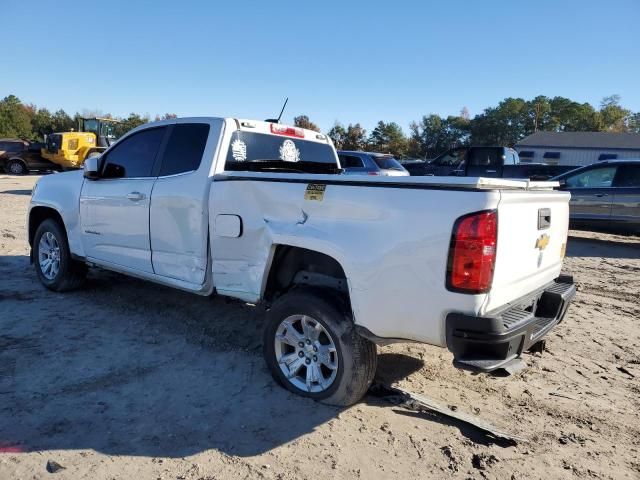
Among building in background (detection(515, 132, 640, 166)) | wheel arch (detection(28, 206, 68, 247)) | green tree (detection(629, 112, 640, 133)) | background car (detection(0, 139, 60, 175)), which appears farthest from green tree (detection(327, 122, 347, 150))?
green tree (detection(629, 112, 640, 133))

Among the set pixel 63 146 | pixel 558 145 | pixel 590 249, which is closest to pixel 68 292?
pixel 590 249

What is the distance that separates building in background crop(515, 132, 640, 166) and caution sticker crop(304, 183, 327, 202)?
5127 centimetres

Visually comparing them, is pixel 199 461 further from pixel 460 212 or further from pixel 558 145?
pixel 558 145

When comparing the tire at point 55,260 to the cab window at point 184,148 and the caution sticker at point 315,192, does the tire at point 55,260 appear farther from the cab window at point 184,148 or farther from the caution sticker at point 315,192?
the caution sticker at point 315,192

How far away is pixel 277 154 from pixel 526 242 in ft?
8.36

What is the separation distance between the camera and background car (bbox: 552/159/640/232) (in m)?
10.2

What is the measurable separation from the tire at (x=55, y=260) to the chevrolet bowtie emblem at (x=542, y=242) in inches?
195

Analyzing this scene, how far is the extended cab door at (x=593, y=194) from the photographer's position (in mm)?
10461

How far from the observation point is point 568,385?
12.6ft

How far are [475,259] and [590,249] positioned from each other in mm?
8538

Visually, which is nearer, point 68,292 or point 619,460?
point 619,460

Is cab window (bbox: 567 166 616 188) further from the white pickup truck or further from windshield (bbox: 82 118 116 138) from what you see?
windshield (bbox: 82 118 116 138)

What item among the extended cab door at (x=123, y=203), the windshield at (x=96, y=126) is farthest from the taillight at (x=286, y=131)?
the windshield at (x=96, y=126)

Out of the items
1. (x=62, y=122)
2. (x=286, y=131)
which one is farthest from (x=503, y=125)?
(x=286, y=131)
